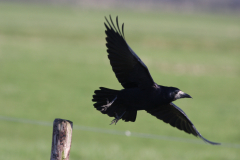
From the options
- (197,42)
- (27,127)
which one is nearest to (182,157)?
(27,127)

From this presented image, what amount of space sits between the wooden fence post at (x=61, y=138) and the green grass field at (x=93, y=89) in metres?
3.62

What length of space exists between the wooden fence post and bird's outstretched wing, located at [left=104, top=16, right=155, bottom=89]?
1168 mm

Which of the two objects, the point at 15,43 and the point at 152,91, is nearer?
the point at 152,91

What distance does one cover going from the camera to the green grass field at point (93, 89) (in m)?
10.3

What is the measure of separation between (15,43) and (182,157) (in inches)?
957

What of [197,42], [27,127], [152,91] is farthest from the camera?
[197,42]

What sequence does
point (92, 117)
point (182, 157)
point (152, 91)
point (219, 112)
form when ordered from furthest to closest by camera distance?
point (219, 112) → point (92, 117) → point (182, 157) → point (152, 91)

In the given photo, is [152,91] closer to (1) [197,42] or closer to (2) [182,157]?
(2) [182,157]

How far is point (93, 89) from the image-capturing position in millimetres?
18484

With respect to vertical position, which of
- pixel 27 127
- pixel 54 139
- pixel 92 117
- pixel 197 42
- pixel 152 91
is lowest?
pixel 54 139

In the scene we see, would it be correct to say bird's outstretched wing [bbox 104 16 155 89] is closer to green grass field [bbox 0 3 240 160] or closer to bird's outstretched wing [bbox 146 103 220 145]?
bird's outstretched wing [bbox 146 103 220 145]

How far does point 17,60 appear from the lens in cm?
2436

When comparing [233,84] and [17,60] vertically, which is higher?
[17,60]

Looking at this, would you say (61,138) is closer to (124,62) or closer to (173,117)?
(124,62)
